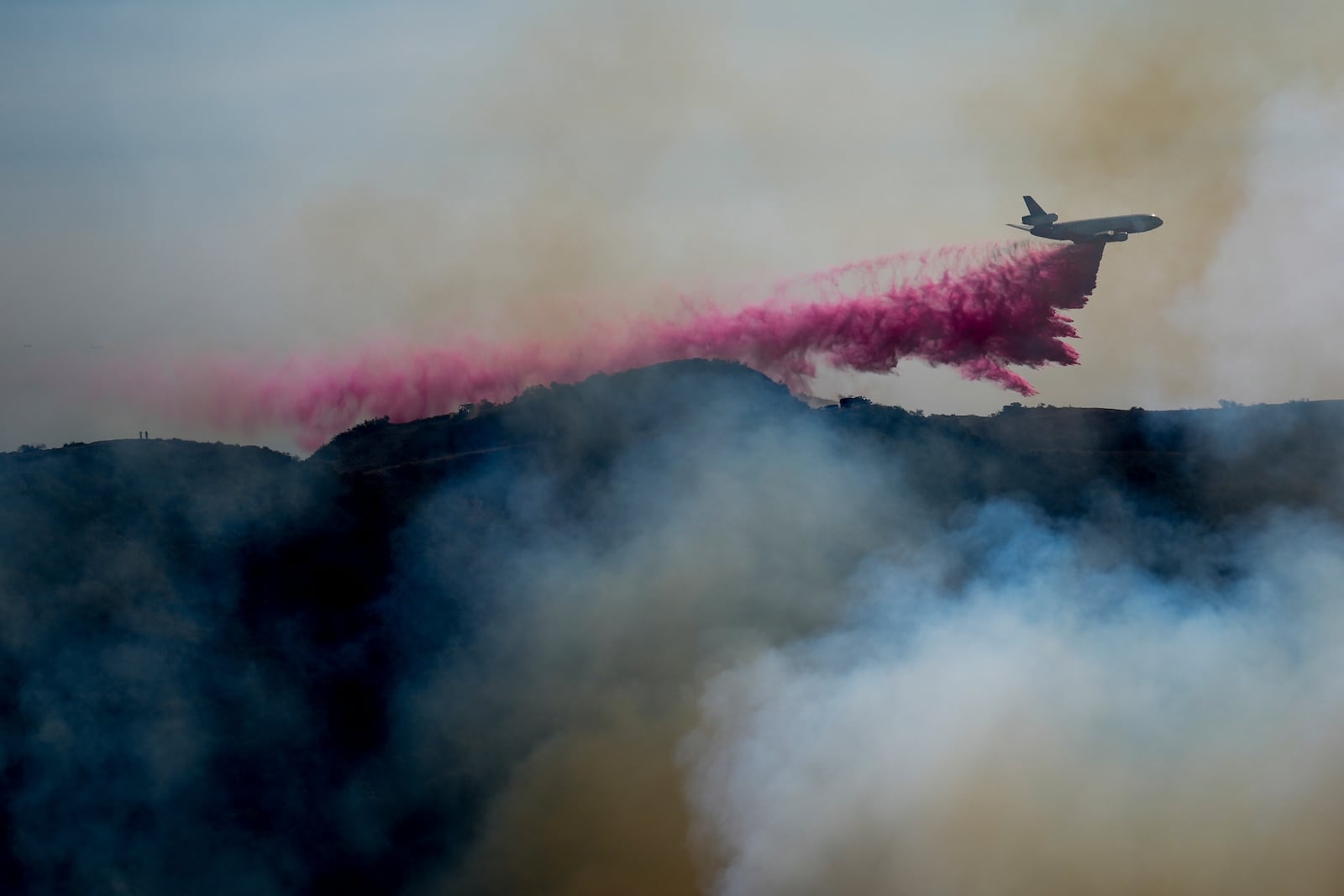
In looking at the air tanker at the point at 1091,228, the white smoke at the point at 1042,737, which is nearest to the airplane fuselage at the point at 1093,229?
the air tanker at the point at 1091,228

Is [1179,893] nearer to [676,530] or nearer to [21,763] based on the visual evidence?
[676,530]

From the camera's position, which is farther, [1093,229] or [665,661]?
[1093,229]

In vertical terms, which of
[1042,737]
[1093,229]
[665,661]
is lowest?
[1042,737]

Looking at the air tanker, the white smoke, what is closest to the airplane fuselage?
the air tanker

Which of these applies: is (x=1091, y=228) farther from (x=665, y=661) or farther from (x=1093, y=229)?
(x=665, y=661)

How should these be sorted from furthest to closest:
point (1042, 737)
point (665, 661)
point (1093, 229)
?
1. point (1093, 229)
2. point (665, 661)
3. point (1042, 737)

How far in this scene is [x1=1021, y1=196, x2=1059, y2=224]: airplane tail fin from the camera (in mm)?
56062

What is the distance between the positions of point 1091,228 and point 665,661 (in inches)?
898

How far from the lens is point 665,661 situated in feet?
145

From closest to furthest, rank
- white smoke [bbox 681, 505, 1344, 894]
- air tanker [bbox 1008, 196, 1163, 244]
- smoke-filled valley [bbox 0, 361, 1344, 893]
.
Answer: white smoke [bbox 681, 505, 1344, 894] < smoke-filled valley [bbox 0, 361, 1344, 893] < air tanker [bbox 1008, 196, 1163, 244]

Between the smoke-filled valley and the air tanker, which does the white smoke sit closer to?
the smoke-filled valley

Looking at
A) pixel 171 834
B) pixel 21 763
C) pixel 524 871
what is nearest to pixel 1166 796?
pixel 524 871

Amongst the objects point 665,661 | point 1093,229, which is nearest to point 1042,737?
point 665,661

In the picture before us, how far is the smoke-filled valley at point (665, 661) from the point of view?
3812 centimetres
